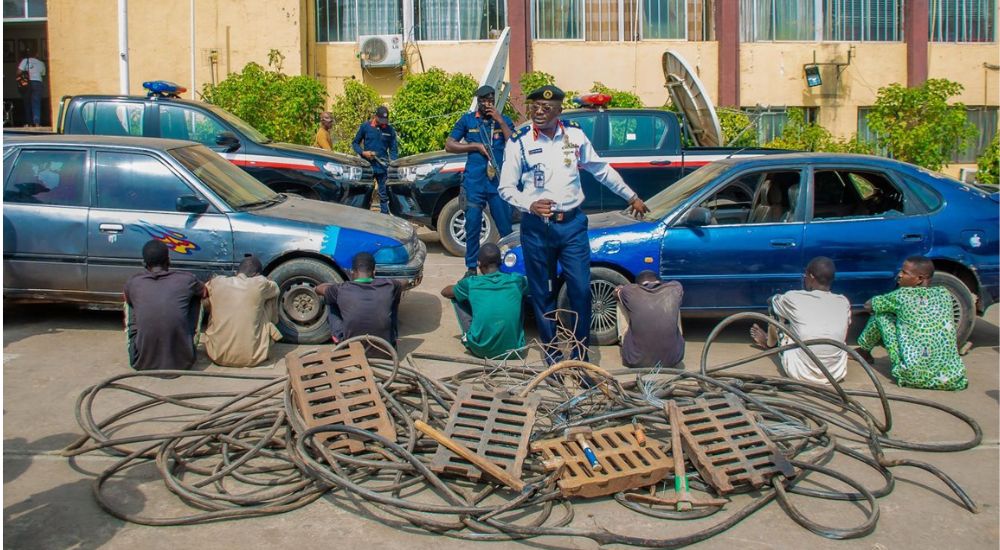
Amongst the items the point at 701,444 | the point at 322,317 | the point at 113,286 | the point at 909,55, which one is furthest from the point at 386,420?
the point at 909,55

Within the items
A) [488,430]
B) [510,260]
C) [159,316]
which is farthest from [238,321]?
[488,430]

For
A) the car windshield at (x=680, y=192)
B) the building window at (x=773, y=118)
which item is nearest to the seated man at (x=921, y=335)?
the car windshield at (x=680, y=192)

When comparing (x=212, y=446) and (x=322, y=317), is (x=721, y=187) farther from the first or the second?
(x=212, y=446)

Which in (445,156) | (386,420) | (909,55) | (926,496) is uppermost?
(909,55)

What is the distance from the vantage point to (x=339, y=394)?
5426mm

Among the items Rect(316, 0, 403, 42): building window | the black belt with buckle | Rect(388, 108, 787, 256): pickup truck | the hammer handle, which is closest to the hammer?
the hammer handle

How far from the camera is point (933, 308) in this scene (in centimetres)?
659

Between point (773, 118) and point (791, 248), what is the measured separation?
432 inches

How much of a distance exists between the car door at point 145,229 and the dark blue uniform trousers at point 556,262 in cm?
250

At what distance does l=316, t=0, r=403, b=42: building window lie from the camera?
17.3 metres

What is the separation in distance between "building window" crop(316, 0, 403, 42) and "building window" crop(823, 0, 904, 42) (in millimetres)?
A: 8130

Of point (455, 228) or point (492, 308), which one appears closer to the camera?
point (492, 308)

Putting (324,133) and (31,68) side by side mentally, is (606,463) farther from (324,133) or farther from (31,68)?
(31,68)

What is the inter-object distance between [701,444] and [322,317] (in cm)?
360
